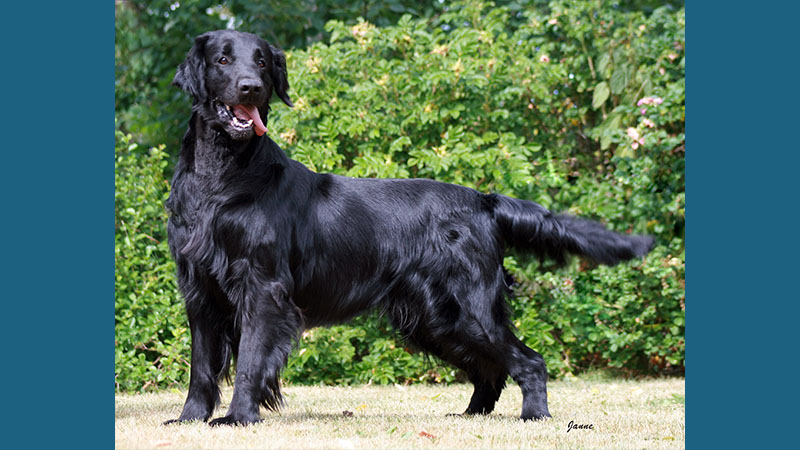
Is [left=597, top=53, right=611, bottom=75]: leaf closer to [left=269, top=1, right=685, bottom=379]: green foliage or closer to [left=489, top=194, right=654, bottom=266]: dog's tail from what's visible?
[left=269, top=1, right=685, bottom=379]: green foliage

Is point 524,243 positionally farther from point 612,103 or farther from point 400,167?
point 612,103

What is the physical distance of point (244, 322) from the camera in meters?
4.10

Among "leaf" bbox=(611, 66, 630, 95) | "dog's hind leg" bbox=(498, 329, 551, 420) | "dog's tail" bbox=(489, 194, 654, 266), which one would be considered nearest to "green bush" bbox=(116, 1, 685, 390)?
"leaf" bbox=(611, 66, 630, 95)

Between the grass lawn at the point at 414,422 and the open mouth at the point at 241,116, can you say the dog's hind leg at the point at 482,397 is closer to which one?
the grass lawn at the point at 414,422

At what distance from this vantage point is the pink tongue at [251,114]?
13.6 feet

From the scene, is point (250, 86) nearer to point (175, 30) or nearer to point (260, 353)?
point (260, 353)

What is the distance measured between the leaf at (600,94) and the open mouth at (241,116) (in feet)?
14.9

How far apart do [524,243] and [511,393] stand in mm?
1941

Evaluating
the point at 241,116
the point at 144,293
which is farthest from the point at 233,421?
the point at 144,293

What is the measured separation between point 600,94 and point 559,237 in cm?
344

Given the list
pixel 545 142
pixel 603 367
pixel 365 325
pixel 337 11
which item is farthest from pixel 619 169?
pixel 337 11

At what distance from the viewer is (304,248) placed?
14.3ft

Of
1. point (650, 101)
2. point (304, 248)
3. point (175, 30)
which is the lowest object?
point (304, 248)

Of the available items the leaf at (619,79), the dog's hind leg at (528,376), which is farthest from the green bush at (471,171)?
the dog's hind leg at (528,376)
